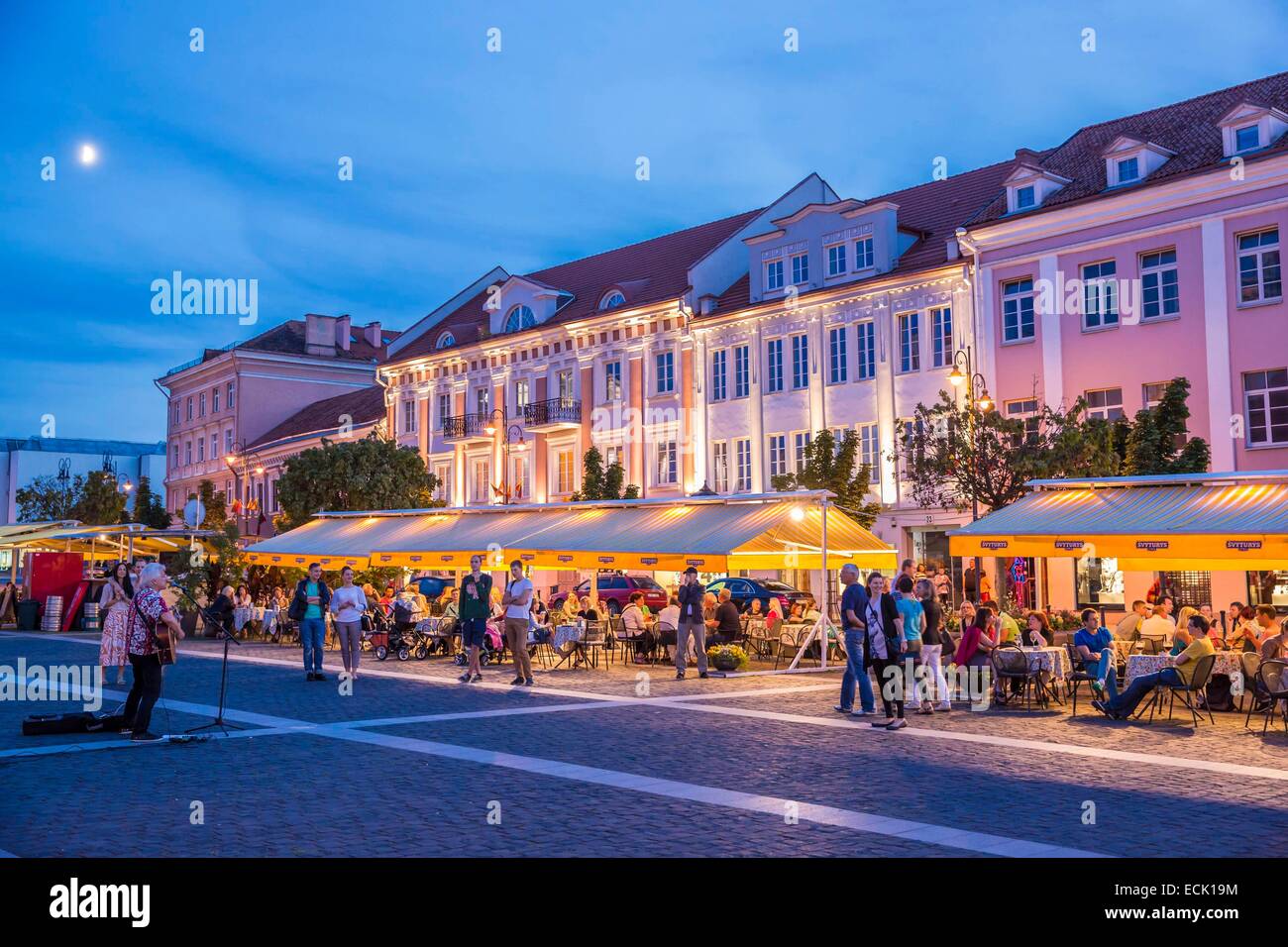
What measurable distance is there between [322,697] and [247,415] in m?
53.7

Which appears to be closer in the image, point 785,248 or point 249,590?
point 249,590

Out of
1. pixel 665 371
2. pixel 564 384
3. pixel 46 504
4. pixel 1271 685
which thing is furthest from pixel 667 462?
pixel 46 504

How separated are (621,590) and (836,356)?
9.39 m

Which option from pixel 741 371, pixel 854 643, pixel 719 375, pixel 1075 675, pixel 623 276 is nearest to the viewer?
pixel 854 643

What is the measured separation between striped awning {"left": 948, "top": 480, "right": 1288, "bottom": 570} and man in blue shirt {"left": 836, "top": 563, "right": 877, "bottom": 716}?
14.3 ft

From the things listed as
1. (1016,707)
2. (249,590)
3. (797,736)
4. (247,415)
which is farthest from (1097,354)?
(247,415)

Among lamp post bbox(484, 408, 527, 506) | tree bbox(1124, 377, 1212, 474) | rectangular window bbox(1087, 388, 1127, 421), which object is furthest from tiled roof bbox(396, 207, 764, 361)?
tree bbox(1124, 377, 1212, 474)

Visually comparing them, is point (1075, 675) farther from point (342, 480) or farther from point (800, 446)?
point (342, 480)

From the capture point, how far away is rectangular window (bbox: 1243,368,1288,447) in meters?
27.4

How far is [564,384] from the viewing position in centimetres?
4681

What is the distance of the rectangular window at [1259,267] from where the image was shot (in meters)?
27.8

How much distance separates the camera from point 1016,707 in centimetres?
1655

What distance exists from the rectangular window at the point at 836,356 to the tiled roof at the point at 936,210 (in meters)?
1.34
